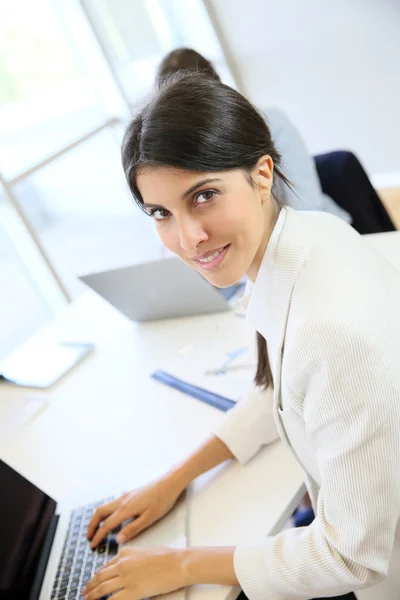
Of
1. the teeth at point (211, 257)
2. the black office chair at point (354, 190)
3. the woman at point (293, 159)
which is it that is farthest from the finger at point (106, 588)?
the black office chair at point (354, 190)

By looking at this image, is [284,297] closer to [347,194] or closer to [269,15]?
[347,194]

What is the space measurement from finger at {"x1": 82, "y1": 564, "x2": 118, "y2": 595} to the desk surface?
12 centimetres

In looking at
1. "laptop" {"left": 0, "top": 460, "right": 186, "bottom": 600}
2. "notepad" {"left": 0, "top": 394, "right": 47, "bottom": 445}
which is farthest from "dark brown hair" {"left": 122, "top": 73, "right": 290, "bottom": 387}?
"notepad" {"left": 0, "top": 394, "right": 47, "bottom": 445}

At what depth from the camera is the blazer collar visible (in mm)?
804

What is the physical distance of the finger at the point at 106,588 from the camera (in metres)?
0.87

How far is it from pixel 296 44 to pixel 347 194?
2.04 m

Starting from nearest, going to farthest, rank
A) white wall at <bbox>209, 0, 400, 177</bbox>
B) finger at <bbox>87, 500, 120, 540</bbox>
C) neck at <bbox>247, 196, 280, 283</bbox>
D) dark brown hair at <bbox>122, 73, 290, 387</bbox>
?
dark brown hair at <bbox>122, 73, 290, 387</bbox> → neck at <bbox>247, 196, 280, 283</bbox> → finger at <bbox>87, 500, 120, 540</bbox> → white wall at <bbox>209, 0, 400, 177</bbox>

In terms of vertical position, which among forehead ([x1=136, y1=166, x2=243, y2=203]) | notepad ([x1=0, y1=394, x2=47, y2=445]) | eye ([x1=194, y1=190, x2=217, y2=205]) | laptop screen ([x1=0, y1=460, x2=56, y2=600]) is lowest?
notepad ([x1=0, y1=394, x2=47, y2=445])

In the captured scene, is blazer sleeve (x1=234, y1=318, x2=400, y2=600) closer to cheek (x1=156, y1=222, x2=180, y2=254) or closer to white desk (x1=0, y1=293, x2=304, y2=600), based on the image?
white desk (x1=0, y1=293, x2=304, y2=600)

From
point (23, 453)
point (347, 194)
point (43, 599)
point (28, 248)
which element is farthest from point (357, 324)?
point (28, 248)

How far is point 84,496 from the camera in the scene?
1115 millimetres

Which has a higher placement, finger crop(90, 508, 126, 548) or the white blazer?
the white blazer

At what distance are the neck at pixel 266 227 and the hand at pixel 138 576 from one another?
1.46ft

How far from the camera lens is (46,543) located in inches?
40.0
